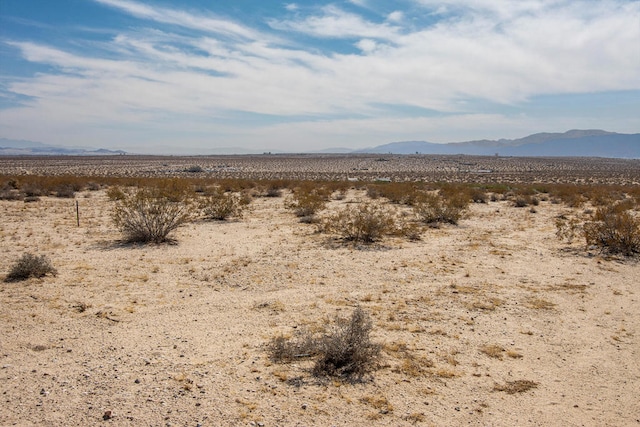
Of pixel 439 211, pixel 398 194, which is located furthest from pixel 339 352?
pixel 398 194

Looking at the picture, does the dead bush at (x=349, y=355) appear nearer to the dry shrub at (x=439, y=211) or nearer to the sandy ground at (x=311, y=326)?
the sandy ground at (x=311, y=326)

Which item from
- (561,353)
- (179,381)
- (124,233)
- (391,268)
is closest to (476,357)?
(561,353)

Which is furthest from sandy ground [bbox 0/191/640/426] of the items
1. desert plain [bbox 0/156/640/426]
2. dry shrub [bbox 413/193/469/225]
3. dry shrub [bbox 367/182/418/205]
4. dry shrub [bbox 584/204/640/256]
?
dry shrub [bbox 367/182/418/205]

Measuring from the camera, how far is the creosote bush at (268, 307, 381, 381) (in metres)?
5.69

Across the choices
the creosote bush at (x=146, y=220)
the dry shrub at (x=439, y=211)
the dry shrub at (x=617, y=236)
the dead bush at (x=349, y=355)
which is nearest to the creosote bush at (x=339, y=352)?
the dead bush at (x=349, y=355)

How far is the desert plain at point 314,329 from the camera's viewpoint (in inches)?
192

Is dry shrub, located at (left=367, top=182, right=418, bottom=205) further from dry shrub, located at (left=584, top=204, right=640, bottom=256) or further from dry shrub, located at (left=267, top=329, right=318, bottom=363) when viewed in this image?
dry shrub, located at (left=267, top=329, right=318, bottom=363)

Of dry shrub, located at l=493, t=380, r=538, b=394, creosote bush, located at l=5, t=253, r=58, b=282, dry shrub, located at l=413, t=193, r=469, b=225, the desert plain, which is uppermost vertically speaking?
dry shrub, located at l=413, t=193, r=469, b=225

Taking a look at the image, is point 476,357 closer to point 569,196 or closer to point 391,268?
point 391,268

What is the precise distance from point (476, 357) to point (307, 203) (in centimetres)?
1386

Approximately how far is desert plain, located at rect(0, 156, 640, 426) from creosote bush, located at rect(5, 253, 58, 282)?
0.25 m

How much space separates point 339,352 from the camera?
18.9 feet

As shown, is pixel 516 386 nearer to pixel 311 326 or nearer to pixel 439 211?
pixel 311 326

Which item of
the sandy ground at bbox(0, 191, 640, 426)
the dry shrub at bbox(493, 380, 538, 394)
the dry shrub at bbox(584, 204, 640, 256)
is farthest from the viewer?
the dry shrub at bbox(584, 204, 640, 256)
